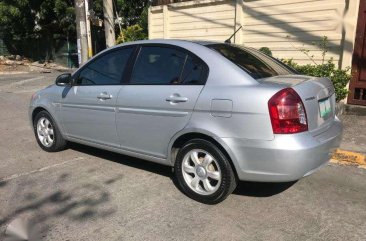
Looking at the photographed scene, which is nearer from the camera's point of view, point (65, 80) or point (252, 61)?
point (252, 61)

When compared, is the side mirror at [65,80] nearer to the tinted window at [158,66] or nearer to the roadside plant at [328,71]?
the tinted window at [158,66]

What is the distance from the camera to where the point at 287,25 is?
28.1 feet

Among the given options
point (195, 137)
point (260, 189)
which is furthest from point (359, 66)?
point (195, 137)

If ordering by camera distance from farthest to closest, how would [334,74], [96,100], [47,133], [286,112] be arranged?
[334,74] → [47,133] → [96,100] → [286,112]

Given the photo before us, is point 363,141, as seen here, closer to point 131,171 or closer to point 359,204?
point 359,204

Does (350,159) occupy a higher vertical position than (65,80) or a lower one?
lower

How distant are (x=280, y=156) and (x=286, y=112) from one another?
38 cm

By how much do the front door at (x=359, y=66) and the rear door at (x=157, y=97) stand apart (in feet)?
15.4

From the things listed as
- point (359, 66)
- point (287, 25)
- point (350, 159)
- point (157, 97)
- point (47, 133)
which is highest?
point (287, 25)

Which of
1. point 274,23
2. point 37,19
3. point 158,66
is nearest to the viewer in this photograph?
point 158,66

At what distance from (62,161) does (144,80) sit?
1.83 meters

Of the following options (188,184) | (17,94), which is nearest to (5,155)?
(188,184)

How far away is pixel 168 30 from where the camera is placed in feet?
36.3

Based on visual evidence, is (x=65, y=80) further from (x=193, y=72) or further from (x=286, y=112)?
(x=286, y=112)
